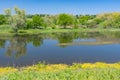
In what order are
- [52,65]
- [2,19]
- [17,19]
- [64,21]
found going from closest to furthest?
[52,65] → [17,19] → [2,19] → [64,21]

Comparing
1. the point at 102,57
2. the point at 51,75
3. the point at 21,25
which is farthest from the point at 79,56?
the point at 21,25

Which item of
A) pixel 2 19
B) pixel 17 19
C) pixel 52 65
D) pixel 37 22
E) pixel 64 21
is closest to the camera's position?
pixel 52 65

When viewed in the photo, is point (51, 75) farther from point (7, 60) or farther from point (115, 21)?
point (115, 21)

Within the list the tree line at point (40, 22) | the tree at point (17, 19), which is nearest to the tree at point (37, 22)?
the tree line at point (40, 22)

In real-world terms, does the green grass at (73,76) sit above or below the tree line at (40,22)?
above

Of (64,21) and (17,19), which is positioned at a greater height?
(17,19)

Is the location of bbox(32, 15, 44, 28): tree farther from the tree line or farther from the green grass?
the green grass

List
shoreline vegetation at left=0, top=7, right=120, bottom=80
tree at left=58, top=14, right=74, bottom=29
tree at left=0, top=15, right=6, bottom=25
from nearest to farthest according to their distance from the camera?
shoreline vegetation at left=0, top=7, right=120, bottom=80
tree at left=0, top=15, right=6, bottom=25
tree at left=58, top=14, right=74, bottom=29

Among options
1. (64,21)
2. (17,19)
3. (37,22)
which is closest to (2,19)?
(37,22)

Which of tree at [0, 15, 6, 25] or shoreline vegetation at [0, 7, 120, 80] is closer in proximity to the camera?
shoreline vegetation at [0, 7, 120, 80]

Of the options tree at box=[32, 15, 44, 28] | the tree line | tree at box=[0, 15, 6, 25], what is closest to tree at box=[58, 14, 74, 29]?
the tree line

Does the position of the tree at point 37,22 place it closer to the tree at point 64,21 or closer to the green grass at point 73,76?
the tree at point 64,21

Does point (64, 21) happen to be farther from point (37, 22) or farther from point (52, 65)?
point (52, 65)

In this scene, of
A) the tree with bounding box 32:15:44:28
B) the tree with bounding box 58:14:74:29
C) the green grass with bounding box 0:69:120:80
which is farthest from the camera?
the tree with bounding box 58:14:74:29
